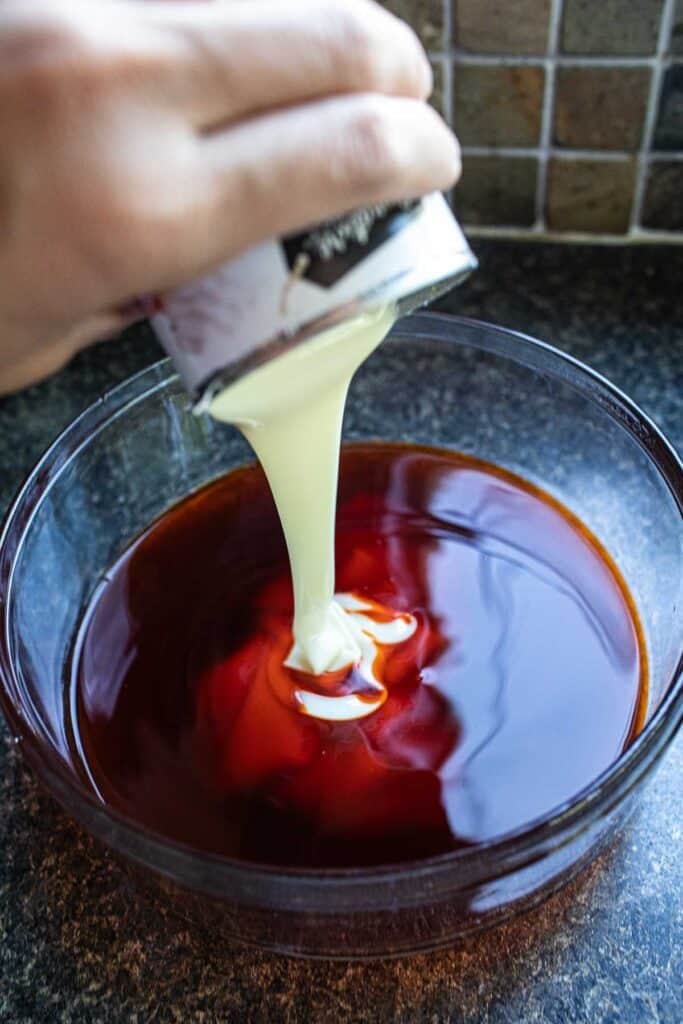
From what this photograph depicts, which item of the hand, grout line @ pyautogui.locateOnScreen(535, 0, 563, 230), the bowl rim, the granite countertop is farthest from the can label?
grout line @ pyautogui.locateOnScreen(535, 0, 563, 230)

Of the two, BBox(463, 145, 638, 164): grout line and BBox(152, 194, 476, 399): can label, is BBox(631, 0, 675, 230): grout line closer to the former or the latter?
BBox(463, 145, 638, 164): grout line

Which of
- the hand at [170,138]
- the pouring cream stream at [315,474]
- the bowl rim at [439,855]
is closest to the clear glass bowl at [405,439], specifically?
the bowl rim at [439,855]

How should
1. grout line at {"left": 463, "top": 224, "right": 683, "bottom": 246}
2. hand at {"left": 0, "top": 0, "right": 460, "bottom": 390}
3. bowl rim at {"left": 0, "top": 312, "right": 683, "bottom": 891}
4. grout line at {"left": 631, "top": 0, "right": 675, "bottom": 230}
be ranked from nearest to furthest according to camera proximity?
hand at {"left": 0, "top": 0, "right": 460, "bottom": 390}, bowl rim at {"left": 0, "top": 312, "right": 683, "bottom": 891}, grout line at {"left": 631, "top": 0, "right": 675, "bottom": 230}, grout line at {"left": 463, "top": 224, "right": 683, "bottom": 246}

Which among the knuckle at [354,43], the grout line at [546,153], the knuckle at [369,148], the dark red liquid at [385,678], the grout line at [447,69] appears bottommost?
the dark red liquid at [385,678]

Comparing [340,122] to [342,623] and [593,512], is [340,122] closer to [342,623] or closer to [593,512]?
[342,623]

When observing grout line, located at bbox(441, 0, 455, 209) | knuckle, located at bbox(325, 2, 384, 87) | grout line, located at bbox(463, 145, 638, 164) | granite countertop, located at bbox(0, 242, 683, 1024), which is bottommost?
granite countertop, located at bbox(0, 242, 683, 1024)

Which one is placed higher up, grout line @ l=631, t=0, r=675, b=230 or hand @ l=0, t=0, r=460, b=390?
hand @ l=0, t=0, r=460, b=390

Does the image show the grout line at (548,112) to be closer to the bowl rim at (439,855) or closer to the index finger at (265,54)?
the bowl rim at (439,855)
